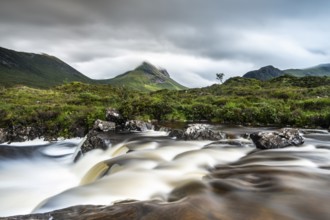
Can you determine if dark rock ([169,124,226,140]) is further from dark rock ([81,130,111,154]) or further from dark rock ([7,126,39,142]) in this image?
dark rock ([7,126,39,142])

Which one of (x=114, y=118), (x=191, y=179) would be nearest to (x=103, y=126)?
(x=114, y=118)

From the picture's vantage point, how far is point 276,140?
14266 mm

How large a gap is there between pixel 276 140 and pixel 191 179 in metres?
6.46

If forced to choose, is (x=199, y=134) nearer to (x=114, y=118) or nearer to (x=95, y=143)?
(x=95, y=143)

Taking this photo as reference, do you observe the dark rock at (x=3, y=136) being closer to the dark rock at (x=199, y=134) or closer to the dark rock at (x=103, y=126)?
the dark rock at (x=103, y=126)

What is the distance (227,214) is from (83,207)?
3238 mm

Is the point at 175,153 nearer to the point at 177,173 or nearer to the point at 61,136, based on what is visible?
the point at 177,173

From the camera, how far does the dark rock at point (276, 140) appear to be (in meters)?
14.0

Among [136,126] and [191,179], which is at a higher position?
[136,126]

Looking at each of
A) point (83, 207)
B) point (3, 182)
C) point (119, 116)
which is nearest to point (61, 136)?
point (119, 116)

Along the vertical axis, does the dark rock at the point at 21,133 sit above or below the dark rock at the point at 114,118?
below

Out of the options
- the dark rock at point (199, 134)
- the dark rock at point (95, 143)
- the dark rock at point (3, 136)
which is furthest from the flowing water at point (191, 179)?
the dark rock at point (3, 136)

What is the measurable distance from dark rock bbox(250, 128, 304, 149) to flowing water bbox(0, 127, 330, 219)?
0.46 metres

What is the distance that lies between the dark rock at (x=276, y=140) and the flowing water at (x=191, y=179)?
0.46 meters
